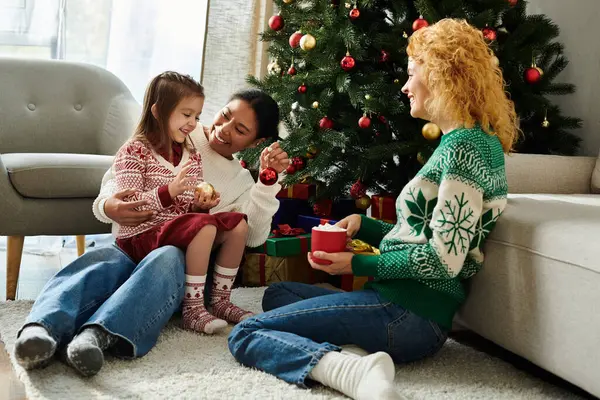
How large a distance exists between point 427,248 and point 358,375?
1.00ft

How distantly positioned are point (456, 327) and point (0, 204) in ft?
4.74

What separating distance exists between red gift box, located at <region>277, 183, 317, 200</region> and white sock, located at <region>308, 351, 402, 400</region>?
1.15 metres

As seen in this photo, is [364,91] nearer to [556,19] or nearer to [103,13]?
[556,19]

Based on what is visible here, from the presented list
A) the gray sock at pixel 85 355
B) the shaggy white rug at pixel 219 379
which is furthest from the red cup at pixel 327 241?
the gray sock at pixel 85 355

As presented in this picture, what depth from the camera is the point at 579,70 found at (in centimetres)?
281

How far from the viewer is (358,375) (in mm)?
1409

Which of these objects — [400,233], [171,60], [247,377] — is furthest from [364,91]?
[171,60]

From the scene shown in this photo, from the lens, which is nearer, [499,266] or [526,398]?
[526,398]

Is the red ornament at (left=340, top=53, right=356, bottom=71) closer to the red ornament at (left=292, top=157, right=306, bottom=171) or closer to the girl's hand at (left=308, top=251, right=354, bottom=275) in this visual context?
the red ornament at (left=292, top=157, right=306, bottom=171)

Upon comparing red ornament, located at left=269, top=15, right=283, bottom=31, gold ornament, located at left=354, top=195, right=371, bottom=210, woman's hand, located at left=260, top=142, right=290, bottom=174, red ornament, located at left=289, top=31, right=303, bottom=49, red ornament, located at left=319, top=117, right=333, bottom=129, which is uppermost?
red ornament, located at left=269, top=15, right=283, bottom=31

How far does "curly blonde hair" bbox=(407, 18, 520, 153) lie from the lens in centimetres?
155

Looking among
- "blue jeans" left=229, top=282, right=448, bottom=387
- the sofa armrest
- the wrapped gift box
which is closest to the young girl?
"blue jeans" left=229, top=282, right=448, bottom=387

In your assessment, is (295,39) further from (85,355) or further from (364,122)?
(85,355)

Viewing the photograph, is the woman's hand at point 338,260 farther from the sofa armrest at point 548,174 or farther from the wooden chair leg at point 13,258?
the wooden chair leg at point 13,258
